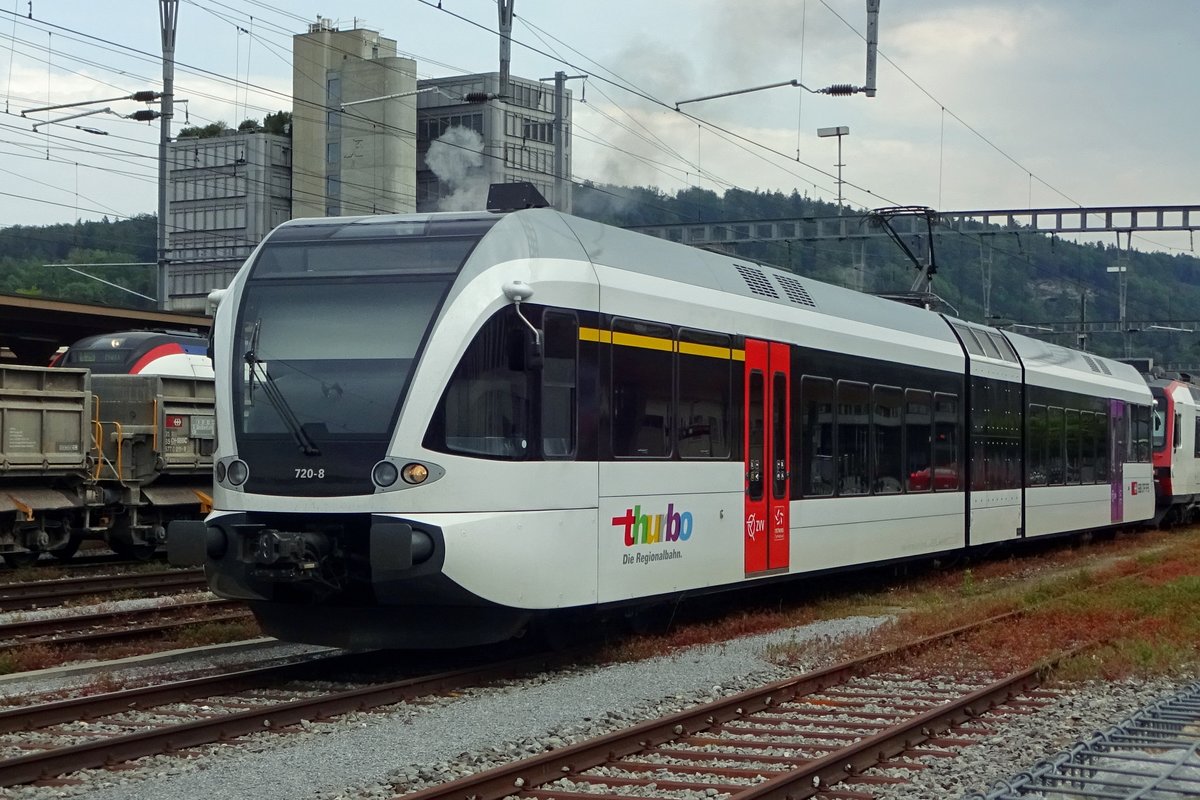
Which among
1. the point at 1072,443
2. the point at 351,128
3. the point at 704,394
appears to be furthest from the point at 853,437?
the point at 351,128

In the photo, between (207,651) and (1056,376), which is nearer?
(207,651)

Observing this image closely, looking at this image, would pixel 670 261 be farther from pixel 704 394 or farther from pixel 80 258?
pixel 80 258

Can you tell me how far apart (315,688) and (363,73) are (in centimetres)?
8020

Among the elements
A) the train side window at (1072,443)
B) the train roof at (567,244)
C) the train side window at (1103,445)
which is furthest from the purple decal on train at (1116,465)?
the train roof at (567,244)

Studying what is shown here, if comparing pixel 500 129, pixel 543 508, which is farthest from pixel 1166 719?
pixel 500 129

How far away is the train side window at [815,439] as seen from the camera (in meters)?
14.8

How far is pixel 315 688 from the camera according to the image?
10648mm

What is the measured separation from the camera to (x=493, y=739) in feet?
28.6

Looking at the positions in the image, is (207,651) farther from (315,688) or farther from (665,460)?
(665,460)

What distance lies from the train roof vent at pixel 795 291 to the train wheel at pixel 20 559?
10.7 m

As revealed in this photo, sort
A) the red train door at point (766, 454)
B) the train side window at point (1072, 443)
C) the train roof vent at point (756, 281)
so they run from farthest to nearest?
the train side window at point (1072, 443) → the train roof vent at point (756, 281) → the red train door at point (766, 454)

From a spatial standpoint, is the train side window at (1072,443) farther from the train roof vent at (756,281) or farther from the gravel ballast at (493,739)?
the gravel ballast at (493,739)

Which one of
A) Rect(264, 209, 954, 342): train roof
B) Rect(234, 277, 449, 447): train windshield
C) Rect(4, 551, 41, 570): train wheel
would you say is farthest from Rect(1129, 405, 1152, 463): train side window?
Rect(234, 277, 449, 447): train windshield

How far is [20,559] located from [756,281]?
11.3 meters
